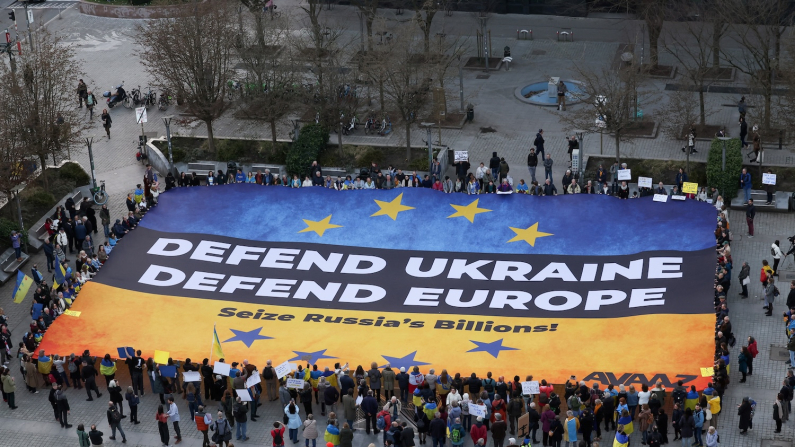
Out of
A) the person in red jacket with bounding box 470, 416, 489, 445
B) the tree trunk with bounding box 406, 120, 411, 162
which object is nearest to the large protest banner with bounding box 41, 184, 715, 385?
the person in red jacket with bounding box 470, 416, 489, 445

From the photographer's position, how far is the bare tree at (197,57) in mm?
58750

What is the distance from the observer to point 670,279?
45.7 metres

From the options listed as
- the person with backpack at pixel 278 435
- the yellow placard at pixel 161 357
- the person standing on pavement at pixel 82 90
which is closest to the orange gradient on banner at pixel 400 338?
the yellow placard at pixel 161 357

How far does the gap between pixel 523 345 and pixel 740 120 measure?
2053 centimetres

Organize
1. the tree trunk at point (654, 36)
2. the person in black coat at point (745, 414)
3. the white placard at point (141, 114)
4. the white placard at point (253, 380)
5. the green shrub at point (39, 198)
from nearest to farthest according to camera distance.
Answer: the person in black coat at point (745, 414) < the white placard at point (253, 380) < the green shrub at point (39, 198) < the white placard at point (141, 114) < the tree trunk at point (654, 36)

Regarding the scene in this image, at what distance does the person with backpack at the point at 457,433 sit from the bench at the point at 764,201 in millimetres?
19756

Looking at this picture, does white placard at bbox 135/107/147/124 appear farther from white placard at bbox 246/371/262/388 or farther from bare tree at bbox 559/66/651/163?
white placard at bbox 246/371/262/388

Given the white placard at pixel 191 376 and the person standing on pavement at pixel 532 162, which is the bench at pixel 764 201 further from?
the white placard at pixel 191 376

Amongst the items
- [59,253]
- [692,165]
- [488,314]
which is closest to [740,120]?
[692,165]

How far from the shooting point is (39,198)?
55.8 m

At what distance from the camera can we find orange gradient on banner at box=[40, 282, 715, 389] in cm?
4150

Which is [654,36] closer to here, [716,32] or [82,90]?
[716,32]

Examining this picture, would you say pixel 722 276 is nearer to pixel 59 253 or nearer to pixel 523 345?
pixel 523 345

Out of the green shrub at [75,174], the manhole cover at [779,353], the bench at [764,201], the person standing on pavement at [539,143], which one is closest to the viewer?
the manhole cover at [779,353]
